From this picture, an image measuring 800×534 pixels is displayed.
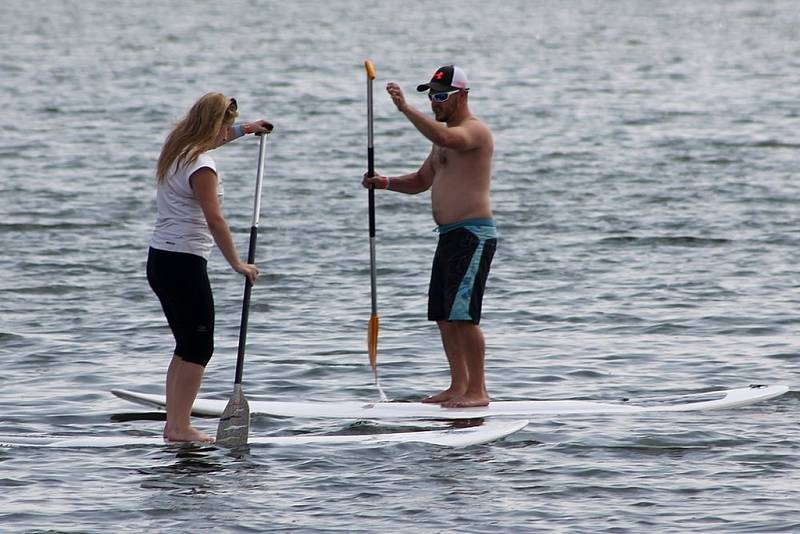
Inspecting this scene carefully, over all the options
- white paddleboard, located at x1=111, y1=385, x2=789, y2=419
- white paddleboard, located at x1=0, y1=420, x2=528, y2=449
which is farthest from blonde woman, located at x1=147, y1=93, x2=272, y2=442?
white paddleboard, located at x1=111, y1=385, x2=789, y2=419

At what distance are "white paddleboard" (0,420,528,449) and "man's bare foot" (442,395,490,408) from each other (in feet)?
1.84

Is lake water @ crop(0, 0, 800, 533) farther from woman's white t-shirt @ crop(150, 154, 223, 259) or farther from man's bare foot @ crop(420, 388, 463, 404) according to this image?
woman's white t-shirt @ crop(150, 154, 223, 259)

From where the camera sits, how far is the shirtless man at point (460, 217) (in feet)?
31.6

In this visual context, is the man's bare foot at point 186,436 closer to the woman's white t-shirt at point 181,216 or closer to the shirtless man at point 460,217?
the woman's white t-shirt at point 181,216

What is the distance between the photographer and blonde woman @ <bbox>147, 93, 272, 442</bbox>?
8.45m

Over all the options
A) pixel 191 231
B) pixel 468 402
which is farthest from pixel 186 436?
pixel 468 402

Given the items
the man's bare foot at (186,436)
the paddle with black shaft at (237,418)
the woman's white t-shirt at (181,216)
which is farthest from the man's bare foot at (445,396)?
the woman's white t-shirt at (181,216)

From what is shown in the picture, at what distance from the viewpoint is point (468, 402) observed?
10000mm

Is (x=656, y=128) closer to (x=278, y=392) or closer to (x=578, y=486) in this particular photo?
→ (x=278, y=392)

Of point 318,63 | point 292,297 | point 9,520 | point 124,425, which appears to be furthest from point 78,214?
point 318,63

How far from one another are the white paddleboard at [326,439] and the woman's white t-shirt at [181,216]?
1.23m

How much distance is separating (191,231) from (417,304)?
222 inches

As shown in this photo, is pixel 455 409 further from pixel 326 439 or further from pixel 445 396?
pixel 326 439

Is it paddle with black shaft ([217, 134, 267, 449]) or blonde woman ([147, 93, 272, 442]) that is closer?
blonde woman ([147, 93, 272, 442])
